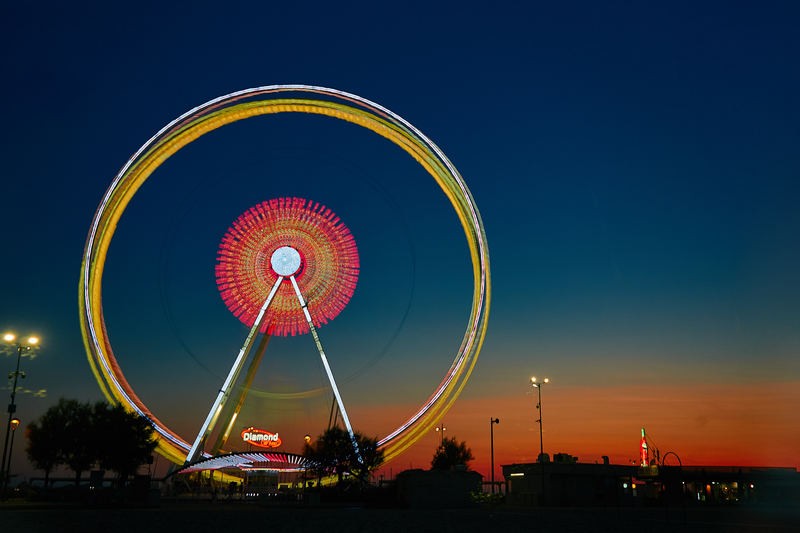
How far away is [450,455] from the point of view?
84.6m

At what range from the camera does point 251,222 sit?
45.4 meters

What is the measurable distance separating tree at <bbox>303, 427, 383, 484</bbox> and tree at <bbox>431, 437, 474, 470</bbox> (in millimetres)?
30523

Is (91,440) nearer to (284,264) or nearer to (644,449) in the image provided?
(284,264)

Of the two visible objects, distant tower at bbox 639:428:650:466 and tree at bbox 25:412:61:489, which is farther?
distant tower at bbox 639:428:650:466

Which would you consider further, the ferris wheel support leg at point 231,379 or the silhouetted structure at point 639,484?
the silhouetted structure at point 639,484

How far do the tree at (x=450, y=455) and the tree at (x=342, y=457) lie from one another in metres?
30.5

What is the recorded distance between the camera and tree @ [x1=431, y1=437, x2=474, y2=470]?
83500mm

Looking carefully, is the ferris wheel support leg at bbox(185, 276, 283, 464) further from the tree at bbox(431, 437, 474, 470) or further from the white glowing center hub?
the tree at bbox(431, 437, 474, 470)

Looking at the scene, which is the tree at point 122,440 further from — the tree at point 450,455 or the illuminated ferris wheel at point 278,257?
the tree at point 450,455

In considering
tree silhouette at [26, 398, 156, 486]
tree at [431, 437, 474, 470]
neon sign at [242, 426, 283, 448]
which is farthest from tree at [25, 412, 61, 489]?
tree at [431, 437, 474, 470]

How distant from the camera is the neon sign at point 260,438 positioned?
7775 centimetres

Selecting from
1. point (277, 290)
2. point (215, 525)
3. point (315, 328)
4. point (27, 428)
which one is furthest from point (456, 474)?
point (27, 428)

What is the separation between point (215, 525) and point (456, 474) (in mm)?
22961

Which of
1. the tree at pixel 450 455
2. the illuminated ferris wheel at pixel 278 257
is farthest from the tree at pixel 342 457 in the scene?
the tree at pixel 450 455
